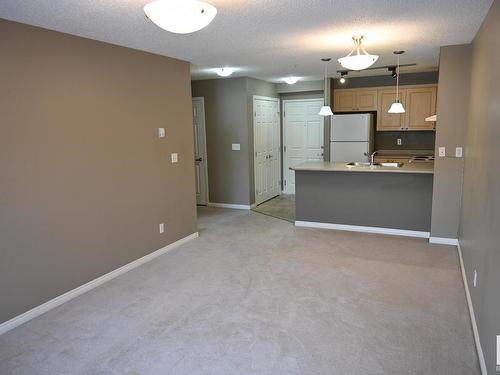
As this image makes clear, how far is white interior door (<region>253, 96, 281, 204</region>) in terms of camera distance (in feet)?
23.1

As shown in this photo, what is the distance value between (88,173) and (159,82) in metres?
1.45

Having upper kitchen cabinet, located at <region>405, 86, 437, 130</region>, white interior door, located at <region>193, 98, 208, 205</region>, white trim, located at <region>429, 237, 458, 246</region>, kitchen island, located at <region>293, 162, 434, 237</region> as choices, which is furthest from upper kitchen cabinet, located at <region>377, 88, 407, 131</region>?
white interior door, located at <region>193, 98, 208, 205</region>

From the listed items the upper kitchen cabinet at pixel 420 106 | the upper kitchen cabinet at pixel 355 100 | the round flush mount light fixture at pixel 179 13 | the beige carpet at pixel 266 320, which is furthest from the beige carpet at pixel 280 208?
the round flush mount light fixture at pixel 179 13

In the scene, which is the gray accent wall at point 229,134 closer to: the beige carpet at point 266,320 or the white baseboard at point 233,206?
the white baseboard at point 233,206

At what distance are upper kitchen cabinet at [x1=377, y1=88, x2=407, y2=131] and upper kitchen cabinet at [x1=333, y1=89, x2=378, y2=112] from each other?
0.37ft

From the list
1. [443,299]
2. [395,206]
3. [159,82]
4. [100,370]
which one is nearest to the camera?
[100,370]

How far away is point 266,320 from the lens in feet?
9.71

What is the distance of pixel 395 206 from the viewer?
5055 millimetres

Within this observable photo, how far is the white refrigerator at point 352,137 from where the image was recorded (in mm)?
6637

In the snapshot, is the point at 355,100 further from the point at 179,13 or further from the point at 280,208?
the point at 179,13

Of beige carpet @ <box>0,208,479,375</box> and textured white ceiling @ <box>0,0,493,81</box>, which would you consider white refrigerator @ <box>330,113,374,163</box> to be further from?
beige carpet @ <box>0,208,479,375</box>

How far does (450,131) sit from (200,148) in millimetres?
4211

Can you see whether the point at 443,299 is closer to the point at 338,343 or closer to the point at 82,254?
the point at 338,343

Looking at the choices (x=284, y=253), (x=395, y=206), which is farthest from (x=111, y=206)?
(x=395, y=206)
